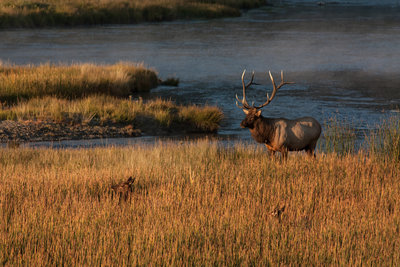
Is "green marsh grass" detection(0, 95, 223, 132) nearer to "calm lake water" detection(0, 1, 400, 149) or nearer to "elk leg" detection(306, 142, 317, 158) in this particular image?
"calm lake water" detection(0, 1, 400, 149)

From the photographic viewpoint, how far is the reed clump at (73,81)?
18641mm

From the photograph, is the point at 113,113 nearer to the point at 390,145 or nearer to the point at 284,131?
the point at 284,131

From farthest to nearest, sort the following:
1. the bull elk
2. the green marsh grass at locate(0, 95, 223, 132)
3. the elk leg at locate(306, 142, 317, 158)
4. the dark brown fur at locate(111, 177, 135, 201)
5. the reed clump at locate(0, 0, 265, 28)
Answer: the reed clump at locate(0, 0, 265, 28), the green marsh grass at locate(0, 95, 223, 132), the elk leg at locate(306, 142, 317, 158), the bull elk, the dark brown fur at locate(111, 177, 135, 201)

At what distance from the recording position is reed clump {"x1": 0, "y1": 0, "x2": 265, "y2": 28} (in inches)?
1855

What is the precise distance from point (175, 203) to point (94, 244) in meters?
1.49

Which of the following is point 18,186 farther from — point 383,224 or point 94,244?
point 383,224

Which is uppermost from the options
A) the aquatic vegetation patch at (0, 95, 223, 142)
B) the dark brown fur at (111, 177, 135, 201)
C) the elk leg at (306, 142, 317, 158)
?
the elk leg at (306, 142, 317, 158)

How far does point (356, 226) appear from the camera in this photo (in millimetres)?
6492

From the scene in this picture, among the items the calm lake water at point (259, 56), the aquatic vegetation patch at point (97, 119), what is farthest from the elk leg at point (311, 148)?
the aquatic vegetation patch at point (97, 119)

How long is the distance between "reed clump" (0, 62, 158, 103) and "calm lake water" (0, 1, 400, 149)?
0.87 metres

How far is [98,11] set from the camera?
2005 inches

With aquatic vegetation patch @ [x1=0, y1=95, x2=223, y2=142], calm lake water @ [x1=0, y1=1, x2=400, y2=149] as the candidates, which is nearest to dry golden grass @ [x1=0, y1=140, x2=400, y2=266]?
aquatic vegetation patch @ [x1=0, y1=95, x2=223, y2=142]

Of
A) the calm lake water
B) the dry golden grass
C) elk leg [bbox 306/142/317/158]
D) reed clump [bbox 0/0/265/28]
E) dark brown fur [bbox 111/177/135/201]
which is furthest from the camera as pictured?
reed clump [bbox 0/0/265/28]

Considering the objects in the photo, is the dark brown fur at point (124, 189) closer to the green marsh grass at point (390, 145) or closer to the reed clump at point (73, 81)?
the green marsh grass at point (390, 145)
